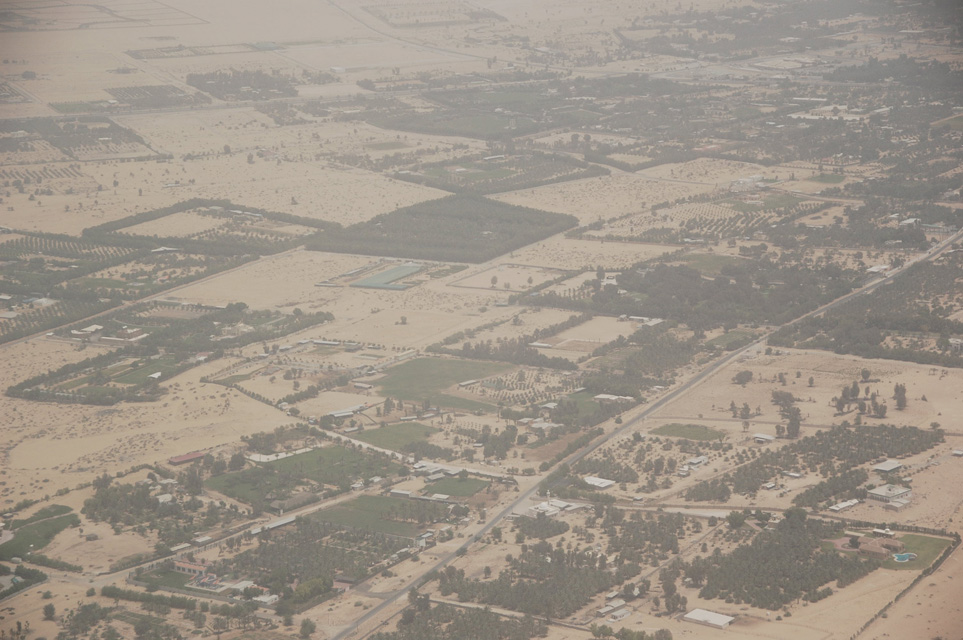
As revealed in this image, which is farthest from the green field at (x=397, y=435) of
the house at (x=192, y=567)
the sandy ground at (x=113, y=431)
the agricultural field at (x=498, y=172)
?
the agricultural field at (x=498, y=172)

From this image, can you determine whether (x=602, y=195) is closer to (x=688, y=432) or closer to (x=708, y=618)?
(x=688, y=432)

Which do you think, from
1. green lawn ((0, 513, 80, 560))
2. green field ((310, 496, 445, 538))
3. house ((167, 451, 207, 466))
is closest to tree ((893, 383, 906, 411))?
green field ((310, 496, 445, 538))

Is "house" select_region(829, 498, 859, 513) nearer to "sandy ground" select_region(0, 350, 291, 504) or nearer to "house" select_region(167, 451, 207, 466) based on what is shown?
"sandy ground" select_region(0, 350, 291, 504)

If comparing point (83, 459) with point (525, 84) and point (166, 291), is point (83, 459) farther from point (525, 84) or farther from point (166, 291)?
point (525, 84)

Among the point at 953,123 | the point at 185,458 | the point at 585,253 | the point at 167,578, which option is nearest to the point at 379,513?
the point at 167,578

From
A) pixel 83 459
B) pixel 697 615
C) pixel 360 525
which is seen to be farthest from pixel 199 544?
pixel 697 615

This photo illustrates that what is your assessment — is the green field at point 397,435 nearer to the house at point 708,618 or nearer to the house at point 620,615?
the house at point 620,615

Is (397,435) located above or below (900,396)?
below
